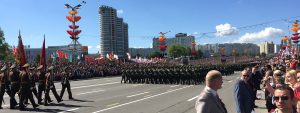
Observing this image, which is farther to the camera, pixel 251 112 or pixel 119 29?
pixel 119 29

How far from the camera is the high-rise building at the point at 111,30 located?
8326cm

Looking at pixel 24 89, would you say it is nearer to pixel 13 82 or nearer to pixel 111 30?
pixel 13 82

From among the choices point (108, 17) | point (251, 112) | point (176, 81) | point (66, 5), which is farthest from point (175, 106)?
point (108, 17)

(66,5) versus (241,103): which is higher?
(66,5)

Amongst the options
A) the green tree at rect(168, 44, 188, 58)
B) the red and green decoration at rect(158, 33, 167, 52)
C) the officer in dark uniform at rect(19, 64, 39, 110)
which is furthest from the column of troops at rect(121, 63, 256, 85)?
the green tree at rect(168, 44, 188, 58)

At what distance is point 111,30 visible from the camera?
277 ft

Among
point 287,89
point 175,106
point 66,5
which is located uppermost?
point 66,5

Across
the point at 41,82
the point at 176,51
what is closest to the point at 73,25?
the point at 41,82

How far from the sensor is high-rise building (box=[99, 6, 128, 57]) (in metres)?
83.3

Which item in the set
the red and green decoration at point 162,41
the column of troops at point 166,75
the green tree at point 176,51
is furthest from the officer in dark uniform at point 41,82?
the green tree at point 176,51

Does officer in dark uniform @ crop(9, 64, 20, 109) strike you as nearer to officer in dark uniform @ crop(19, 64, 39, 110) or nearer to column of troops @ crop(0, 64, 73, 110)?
column of troops @ crop(0, 64, 73, 110)

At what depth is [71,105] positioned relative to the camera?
15617mm

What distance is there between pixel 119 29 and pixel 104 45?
19.5 ft

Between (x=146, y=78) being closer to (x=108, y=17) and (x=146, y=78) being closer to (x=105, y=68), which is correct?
(x=105, y=68)
